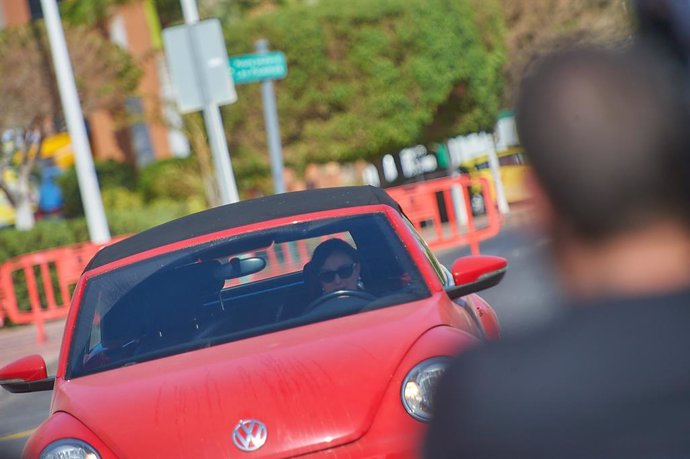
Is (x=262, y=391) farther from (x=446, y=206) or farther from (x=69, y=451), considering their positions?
(x=446, y=206)

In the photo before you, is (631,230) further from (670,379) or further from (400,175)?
(400,175)

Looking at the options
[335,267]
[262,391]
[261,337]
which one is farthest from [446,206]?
[262,391]

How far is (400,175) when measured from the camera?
33.0m

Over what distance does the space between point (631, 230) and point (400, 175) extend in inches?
1232

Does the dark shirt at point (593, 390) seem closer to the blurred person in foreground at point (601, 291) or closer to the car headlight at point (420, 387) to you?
the blurred person in foreground at point (601, 291)

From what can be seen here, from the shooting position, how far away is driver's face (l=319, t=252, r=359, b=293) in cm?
527

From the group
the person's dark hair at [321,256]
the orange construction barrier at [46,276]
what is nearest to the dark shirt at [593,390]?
the person's dark hair at [321,256]

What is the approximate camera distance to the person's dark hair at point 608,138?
5.68ft

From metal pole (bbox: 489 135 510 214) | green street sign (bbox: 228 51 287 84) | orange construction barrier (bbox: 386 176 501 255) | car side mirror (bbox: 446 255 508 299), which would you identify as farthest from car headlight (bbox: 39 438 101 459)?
metal pole (bbox: 489 135 510 214)

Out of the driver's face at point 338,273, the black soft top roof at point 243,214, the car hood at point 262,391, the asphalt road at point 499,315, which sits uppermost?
the black soft top roof at point 243,214

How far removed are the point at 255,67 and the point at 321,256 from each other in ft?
31.9

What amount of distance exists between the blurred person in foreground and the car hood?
7.51 feet

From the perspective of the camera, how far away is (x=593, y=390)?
168 cm

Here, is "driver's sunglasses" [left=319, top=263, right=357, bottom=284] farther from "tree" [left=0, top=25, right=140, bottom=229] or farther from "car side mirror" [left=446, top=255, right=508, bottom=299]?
"tree" [left=0, top=25, right=140, bottom=229]
